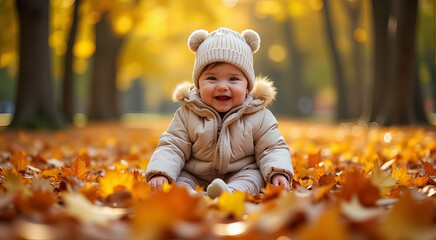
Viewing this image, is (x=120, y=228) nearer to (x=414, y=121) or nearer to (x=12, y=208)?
(x=12, y=208)

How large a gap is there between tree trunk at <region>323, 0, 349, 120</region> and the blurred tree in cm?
486

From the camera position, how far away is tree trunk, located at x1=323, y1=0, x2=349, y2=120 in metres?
15.8

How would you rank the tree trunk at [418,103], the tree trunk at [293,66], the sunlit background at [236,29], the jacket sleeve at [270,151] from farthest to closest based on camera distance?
the tree trunk at [293,66] < the sunlit background at [236,29] < the tree trunk at [418,103] < the jacket sleeve at [270,151]

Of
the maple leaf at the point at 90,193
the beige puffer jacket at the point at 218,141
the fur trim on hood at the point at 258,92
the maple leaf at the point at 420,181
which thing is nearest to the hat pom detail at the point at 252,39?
the fur trim on hood at the point at 258,92

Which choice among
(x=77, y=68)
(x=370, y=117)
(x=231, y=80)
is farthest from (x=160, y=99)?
(x=231, y=80)

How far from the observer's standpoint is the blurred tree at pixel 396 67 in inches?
A: 336

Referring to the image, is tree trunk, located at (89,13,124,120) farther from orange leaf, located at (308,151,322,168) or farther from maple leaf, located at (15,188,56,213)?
maple leaf, located at (15,188,56,213)

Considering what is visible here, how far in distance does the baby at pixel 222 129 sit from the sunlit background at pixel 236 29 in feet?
27.0

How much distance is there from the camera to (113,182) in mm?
2035

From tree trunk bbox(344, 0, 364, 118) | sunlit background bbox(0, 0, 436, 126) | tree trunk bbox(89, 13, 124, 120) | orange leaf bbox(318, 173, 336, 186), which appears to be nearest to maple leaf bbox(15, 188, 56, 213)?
orange leaf bbox(318, 173, 336, 186)

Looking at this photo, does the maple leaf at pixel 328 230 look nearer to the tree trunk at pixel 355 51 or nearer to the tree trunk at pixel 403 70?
the tree trunk at pixel 403 70

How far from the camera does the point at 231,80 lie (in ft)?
8.89

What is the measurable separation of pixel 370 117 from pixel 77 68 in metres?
16.8

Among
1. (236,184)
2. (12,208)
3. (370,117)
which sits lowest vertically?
(370,117)
